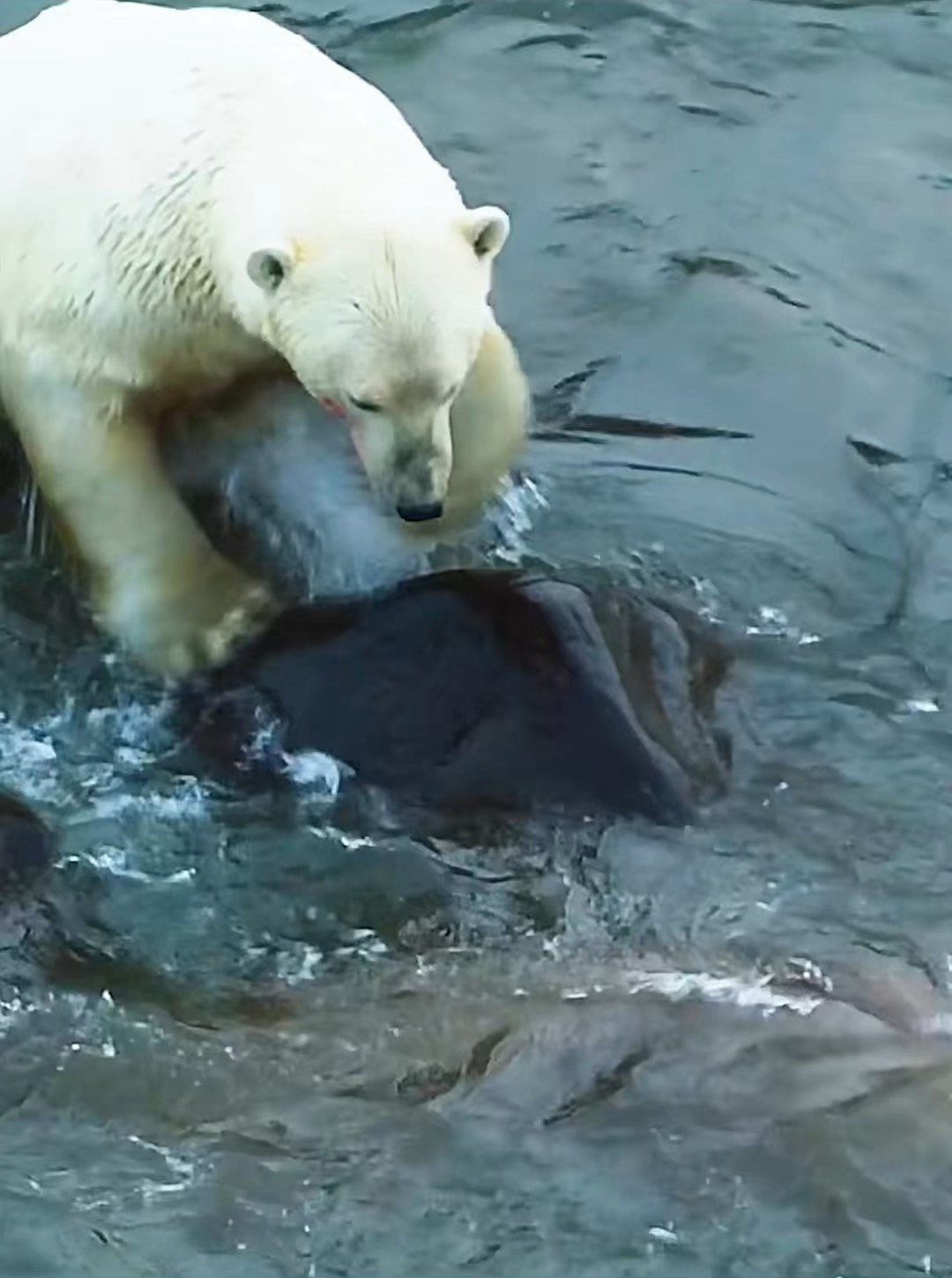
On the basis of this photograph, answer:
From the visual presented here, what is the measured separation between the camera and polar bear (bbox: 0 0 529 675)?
5.25 metres

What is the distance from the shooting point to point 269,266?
17.2 feet

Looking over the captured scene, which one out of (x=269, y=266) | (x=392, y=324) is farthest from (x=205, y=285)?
(x=392, y=324)

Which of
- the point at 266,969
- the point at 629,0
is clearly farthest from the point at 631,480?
the point at 629,0

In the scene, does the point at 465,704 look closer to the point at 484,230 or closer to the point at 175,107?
the point at 484,230

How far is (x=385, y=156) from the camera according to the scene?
219 inches

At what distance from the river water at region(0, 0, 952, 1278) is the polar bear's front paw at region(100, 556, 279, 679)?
13 cm

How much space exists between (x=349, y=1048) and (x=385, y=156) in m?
1.80

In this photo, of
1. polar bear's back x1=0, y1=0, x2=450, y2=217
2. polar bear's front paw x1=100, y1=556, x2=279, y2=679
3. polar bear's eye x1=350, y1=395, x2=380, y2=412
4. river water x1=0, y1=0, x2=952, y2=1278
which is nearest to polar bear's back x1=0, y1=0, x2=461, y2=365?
polar bear's back x1=0, y1=0, x2=450, y2=217

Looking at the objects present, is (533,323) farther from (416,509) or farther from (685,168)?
(416,509)

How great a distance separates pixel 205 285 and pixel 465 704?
1.04 m

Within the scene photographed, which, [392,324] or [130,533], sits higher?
[392,324]

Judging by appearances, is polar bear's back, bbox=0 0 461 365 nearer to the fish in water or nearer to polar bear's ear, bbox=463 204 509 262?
polar bear's ear, bbox=463 204 509 262

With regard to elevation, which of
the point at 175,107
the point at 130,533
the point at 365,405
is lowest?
the point at 130,533

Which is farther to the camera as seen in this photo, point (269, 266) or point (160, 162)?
point (160, 162)
